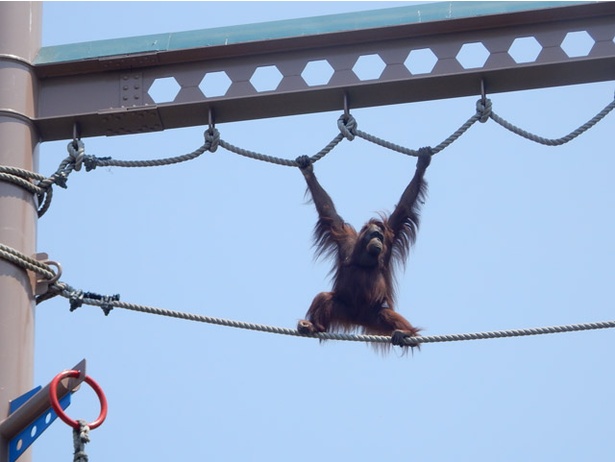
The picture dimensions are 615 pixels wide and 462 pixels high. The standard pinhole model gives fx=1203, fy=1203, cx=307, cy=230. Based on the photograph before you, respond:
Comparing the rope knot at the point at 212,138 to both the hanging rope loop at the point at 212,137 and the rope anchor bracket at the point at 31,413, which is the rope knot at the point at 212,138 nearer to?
the hanging rope loop at the point at 212,137

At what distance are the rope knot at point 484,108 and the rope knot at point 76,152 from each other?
6.10 feet

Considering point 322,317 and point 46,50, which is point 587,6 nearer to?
point 46,50

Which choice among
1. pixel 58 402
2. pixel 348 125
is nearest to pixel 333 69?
pixel 348 125

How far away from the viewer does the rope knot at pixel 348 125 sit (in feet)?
18.7

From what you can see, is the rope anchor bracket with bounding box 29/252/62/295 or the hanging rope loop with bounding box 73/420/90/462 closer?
the hanging rope loop with bounding box 73/420/90/462

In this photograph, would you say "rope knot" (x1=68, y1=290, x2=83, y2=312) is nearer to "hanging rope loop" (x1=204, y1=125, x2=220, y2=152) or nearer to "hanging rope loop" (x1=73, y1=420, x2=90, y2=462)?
"hanging rope loop" (x1=204, y1=125, x2=220, y2=152)

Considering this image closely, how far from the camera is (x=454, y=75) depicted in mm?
5551

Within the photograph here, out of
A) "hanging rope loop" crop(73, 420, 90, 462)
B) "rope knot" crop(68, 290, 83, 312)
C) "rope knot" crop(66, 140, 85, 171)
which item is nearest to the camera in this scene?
"hanging rope loop" crop(73, 420, 90, 462)

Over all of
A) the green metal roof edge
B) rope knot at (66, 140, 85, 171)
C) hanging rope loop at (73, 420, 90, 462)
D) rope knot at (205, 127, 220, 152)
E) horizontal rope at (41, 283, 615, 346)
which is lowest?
hanging rope loop at (73, 420, 90, 462)

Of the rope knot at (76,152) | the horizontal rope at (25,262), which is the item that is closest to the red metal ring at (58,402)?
the horizontal rope at (25,262)

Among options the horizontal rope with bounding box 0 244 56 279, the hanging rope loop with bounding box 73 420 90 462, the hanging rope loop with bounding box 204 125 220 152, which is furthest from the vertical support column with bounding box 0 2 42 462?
the hanging rope loop with bounding box 204 125 220 152

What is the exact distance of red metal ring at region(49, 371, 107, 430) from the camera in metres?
3.81

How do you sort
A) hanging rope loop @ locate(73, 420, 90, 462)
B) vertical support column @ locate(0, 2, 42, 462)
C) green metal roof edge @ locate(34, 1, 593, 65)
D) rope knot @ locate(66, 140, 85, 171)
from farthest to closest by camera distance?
1. green metal roof edge @ locate(34, 1, 593, 65)
2. rope knot @ locate(66, 140, 85, 171)
3. vertical support column @ locate(0, 2, 42, 462)
4. hanging rope loop @ locate(73, 420, 90, 462)

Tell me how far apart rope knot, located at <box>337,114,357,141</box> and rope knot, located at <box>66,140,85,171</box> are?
1211 millimetres
